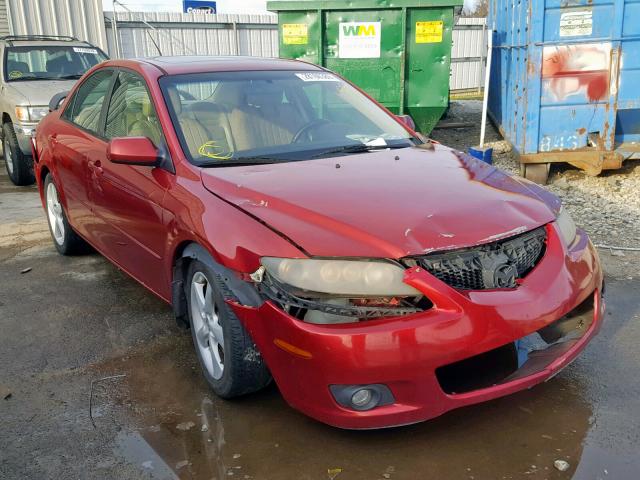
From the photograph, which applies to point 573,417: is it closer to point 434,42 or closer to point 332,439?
point 332,439

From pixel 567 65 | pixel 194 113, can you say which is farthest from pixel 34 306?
pixel 567 65

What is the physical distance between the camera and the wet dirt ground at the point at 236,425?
8.32 feet

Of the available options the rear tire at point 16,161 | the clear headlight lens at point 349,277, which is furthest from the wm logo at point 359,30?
the clear headlight lens at point 349,277

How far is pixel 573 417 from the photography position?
2828 mm

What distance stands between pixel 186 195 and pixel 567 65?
522 centimetres

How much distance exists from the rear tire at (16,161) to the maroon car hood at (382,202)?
239 inches

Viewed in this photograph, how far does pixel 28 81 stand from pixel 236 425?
24.0 feet

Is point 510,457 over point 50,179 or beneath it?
beneath

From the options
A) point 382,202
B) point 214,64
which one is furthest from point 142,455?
point 214,64

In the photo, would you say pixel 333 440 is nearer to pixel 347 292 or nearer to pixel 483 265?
pixel 347 292

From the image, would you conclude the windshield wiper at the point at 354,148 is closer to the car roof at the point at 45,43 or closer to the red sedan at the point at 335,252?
the red sedan at the point at 335,252

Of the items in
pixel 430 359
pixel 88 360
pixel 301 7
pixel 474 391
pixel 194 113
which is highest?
pixel 301 7

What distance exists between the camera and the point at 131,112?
152 inches

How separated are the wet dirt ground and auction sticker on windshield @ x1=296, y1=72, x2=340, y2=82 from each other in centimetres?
175
